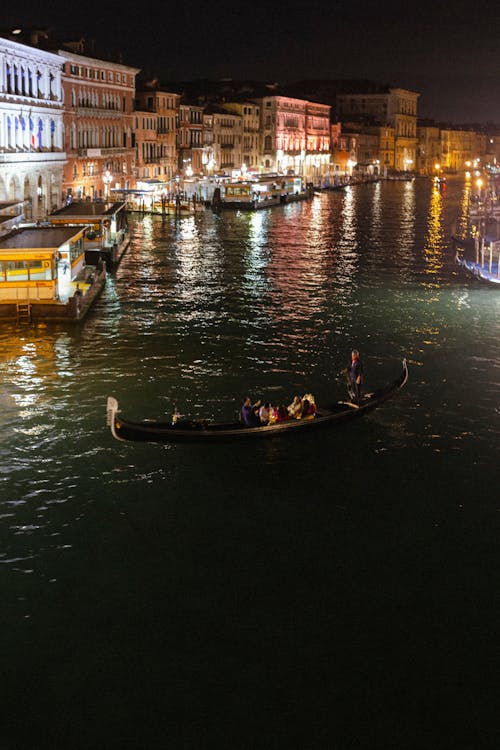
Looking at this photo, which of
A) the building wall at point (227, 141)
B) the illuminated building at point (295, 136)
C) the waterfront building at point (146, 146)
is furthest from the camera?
the illuminated building at point (295, 136)

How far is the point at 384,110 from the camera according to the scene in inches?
6555

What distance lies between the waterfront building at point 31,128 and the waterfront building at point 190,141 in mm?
28995

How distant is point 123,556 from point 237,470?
3.69 meters

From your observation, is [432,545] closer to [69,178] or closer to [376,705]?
[376,705]

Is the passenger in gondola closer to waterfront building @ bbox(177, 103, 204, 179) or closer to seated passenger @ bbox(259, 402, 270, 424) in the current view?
seated passenger @ bbox(259, 402, 270, 424)

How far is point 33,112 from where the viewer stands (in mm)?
55094

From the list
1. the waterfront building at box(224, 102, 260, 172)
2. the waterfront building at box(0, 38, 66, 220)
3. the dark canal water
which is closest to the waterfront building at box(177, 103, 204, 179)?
the waterfront building at box(224, 102, 260, 172)

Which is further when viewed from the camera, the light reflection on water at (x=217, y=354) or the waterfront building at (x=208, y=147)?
the waterfront building at (x=208, y=147)

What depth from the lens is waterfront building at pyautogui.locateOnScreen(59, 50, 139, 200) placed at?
2562 inches

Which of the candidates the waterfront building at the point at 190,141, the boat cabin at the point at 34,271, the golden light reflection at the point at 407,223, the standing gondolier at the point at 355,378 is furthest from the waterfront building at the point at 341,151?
the standing gondolier at the point at 355,378

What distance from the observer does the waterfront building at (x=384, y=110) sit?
164m

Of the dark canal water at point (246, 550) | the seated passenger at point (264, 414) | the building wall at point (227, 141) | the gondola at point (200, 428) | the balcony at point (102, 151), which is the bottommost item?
the dark canal water at point (246, 550)

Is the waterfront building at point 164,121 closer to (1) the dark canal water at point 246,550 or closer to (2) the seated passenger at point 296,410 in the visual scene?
(1) the dark canal water at point 246,550

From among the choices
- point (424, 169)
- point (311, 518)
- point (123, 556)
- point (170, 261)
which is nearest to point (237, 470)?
point (311, 518)
